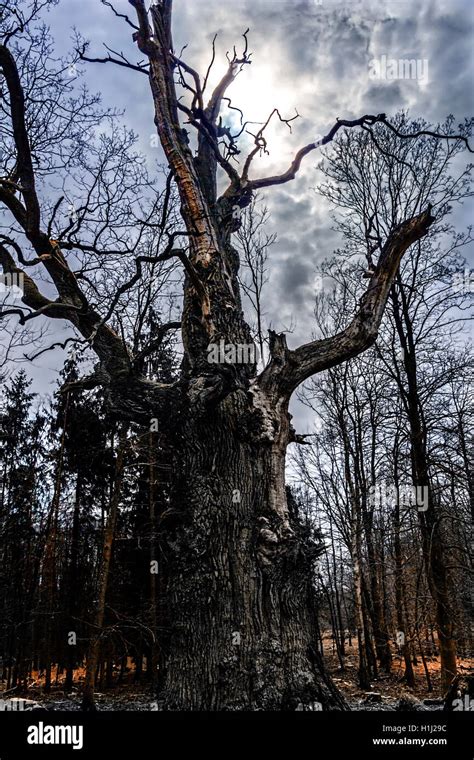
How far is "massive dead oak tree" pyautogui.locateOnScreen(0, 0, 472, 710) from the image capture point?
3797 millimetres

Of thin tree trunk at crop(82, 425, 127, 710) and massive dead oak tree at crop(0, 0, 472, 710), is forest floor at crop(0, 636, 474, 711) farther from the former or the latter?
massive dead oak tree at crop(0, 0, 472, 710)

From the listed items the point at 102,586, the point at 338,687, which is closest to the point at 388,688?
the point at 338,687

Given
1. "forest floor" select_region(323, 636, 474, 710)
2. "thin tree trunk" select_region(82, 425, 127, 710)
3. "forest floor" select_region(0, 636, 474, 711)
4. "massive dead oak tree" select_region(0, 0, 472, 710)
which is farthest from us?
"forest floor" select_region(0, 636, 474, 711)

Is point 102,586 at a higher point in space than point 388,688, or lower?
higher

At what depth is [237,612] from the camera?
3.91m

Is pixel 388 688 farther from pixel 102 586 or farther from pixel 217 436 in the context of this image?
pixel 217 436

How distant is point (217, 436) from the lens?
4.58 meters

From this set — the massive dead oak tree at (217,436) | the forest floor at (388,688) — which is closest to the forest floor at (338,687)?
the forest floor at (388,688)

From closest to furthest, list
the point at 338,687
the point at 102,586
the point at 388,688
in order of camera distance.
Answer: the point at 102,586, the point at 338,687, the point at 388,688

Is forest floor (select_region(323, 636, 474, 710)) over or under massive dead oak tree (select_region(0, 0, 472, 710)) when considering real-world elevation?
under

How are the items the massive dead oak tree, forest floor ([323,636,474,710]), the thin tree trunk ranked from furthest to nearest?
forest floor ([323,636,474,710])
the thin tree trunk
the massive dead oak tree

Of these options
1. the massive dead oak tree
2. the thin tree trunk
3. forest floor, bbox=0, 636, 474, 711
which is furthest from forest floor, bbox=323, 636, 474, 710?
the massive dead oak tree

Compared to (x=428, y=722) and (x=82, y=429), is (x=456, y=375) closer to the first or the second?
A: (x=428, y=722)

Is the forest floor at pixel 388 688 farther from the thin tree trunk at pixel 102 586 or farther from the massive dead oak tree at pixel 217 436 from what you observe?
the massive dead oak tree at pixel 217 436
